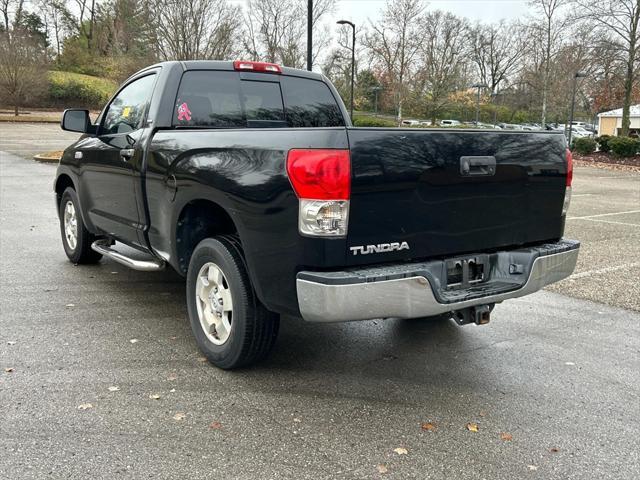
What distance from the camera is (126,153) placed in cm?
458

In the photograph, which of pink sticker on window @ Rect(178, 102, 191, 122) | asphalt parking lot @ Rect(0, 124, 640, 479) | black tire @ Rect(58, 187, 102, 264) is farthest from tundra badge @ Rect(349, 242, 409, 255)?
black tire @ Rect(58, 187, 102, 264)

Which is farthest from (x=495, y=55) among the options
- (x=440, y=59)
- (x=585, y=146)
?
(x=585, y=146)

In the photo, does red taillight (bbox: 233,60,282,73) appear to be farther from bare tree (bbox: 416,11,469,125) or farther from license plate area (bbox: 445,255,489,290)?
bare tree (bbox: 416,11,469,125)

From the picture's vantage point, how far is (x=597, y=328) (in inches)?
192

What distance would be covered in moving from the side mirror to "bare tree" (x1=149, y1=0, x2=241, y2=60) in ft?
73.3

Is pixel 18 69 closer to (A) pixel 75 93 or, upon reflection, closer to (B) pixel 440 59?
(A) pixel 75 93

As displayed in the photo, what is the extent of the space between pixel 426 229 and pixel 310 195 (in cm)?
73

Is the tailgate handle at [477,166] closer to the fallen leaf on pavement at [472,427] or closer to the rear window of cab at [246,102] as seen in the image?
the fallen leaf on pavement at [472,427]

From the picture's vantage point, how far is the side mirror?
5461 millimetres

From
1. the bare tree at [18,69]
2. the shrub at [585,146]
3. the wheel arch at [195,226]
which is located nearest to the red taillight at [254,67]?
the wheel arch at [195,226]

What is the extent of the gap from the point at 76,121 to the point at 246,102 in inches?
71.8

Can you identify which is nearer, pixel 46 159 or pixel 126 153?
pixel 126 153

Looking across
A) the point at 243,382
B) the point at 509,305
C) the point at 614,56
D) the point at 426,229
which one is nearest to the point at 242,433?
the point at 243,382

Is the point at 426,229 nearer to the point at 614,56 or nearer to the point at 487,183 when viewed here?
the point at 487,183
